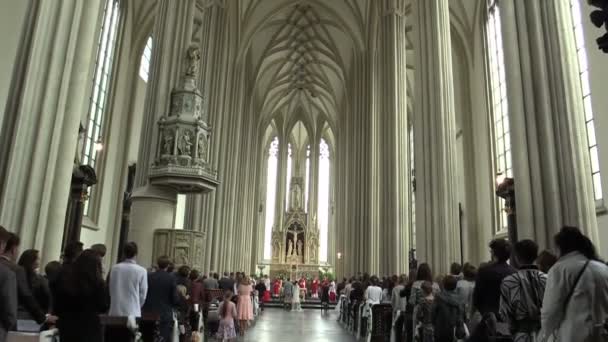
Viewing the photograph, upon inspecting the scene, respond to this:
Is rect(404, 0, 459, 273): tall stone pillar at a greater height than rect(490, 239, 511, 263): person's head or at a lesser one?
greater

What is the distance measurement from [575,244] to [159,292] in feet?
13.3

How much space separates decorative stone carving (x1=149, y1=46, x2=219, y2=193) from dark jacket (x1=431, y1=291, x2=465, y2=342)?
6793 mm

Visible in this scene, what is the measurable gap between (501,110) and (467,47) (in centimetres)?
398

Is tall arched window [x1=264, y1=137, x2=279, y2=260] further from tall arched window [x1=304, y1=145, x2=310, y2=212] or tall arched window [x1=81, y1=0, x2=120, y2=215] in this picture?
tall arched window [x1=81, y1=0, x2=120, y2=215]

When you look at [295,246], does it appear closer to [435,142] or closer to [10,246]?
[435,142]

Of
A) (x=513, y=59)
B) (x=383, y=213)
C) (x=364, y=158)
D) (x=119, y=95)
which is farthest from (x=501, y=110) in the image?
(x=119, y=95)

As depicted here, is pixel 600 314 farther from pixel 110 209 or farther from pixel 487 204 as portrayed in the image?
pixel 110 209

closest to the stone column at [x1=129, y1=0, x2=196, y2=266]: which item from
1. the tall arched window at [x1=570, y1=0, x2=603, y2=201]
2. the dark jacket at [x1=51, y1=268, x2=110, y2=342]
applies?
the dark jacket at [x1=51, y1=268, x2=110, y2=342]

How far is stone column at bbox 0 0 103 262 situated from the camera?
6.59 meters

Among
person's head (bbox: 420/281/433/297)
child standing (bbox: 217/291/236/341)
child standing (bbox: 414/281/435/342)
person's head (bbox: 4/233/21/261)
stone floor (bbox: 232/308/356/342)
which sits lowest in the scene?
stone floor (bbox: 232/308/356/342)

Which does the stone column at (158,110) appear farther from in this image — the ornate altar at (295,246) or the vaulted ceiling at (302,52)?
the ornate altar at (295,246)

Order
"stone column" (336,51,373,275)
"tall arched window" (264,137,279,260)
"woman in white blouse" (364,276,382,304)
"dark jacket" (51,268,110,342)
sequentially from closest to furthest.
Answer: "dark jacket" (51,268,110,342) < "woman in white blouse" (364,276,382,304) < "stone column" (336,51,373,275) < "tall arched window" (264,137,279,260)

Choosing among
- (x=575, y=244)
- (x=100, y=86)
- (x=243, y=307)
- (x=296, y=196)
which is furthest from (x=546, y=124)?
(x=296, y=196)

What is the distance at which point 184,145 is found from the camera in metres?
10.9
